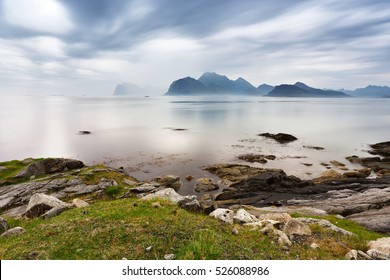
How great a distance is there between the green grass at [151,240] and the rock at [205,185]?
3378cm

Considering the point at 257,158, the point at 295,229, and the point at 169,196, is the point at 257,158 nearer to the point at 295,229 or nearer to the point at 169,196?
the point at 169,196

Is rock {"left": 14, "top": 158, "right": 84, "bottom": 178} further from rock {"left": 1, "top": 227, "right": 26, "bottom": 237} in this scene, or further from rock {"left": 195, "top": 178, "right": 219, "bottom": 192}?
rock {"left": 1, "top": 227, "right": 26, "bottom": 237}

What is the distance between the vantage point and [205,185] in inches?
2090

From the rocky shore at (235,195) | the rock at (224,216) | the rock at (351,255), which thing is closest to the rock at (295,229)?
the rocky shore at (235,195)

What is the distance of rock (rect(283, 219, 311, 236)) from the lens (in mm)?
17016

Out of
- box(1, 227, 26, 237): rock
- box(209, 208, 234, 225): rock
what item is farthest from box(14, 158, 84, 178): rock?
box(209, 208, 234, 225): rock

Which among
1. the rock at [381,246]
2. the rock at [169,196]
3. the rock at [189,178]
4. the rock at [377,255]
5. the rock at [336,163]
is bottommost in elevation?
the rock at [189,178]

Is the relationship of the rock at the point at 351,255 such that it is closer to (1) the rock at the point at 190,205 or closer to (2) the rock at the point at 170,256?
(2) the rock at the point at 170,256

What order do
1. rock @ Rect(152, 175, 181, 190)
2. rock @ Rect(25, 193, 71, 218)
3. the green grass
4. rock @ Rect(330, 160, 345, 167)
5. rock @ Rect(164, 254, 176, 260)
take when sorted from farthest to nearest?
rock @ Rect(330, 160, 345, 167) → rock @ Rect(152, 175, 181, 190) → rock @ Rect(25, 193, 71, 218) → the green grass → rock @ Rect(164, 254, 176, 260)

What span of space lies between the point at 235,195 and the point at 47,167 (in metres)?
37.9

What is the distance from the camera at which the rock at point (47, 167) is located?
1970 inches

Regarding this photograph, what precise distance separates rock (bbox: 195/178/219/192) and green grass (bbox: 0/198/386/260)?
33.8 metres

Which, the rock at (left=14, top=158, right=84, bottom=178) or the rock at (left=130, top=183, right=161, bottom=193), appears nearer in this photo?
the rock at (left=130, top=183, right=161, bottom=193)

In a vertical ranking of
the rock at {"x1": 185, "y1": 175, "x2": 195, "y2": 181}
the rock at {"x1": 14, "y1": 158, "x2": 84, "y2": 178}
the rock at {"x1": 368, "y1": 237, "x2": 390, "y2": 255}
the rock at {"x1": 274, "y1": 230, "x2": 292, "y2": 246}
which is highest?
the rock at {"x1": 274, "y1": 230, "x2": 292, "y2": 246}
